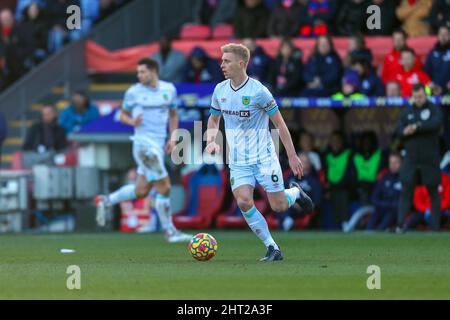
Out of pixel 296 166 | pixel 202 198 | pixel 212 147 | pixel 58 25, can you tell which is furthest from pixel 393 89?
pixel 212 147

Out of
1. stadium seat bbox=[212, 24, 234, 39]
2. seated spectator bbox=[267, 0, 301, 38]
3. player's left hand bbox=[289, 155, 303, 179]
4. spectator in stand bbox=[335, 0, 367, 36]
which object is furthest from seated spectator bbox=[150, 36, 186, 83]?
player's left hand bbox=[289, 155, 303, 179]

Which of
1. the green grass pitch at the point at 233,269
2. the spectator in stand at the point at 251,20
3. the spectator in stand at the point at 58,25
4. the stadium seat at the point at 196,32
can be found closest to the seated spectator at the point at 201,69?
the spectator in stand at the point at 251,20

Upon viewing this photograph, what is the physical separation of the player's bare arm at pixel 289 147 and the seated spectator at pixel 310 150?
30.4 ft

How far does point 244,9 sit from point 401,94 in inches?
190

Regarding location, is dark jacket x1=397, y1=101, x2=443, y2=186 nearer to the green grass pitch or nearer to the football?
the green grass pitch

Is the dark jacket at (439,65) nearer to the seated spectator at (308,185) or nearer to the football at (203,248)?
the seated spectator at (308,185)

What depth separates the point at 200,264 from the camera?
1370 centimetres

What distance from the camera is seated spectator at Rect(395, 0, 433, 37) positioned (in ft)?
81.8

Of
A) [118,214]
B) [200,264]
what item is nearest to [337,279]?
[200,264]

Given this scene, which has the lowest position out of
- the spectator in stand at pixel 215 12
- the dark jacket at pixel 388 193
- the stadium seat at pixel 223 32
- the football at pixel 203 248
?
the football at pixel 203 248

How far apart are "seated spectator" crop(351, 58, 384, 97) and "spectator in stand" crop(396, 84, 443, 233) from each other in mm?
1848

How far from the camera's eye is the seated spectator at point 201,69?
78.9 ft

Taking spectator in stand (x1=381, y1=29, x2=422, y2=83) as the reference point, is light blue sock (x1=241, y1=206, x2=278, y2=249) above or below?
below

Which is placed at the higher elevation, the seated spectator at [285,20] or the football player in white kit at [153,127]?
the seated spectator at [285,20]
